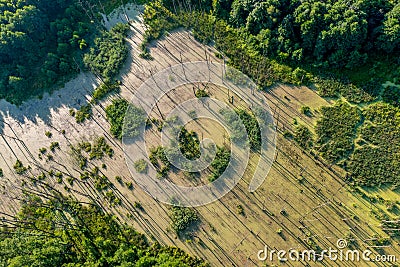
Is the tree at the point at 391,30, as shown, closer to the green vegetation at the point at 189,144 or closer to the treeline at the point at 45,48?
the green vegetation at the point at 189,144

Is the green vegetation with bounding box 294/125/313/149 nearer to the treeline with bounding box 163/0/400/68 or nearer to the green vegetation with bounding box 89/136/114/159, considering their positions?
the treeline with bounding box 163/0/400/68

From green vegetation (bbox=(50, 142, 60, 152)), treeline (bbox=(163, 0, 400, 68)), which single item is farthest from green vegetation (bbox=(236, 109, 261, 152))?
green vegetation (bbox=(50, 142, 60, 152))

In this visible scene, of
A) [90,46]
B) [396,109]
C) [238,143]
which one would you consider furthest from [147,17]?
[396,109]

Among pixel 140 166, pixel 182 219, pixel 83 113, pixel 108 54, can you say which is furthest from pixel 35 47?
pixel 182 219

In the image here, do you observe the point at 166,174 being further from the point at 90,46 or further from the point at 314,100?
the point at 90,46

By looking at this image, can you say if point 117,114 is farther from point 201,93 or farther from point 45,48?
point 45,48

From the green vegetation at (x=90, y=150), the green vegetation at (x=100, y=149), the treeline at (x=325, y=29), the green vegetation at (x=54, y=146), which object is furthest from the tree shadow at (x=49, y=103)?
the treeline at (x=325, y=29)
